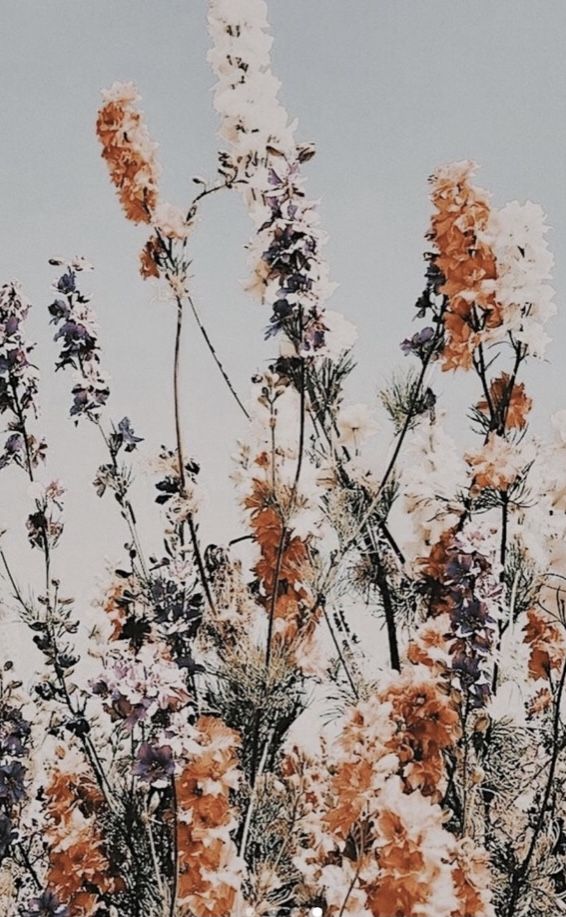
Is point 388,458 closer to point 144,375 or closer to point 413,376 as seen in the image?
point 413,376

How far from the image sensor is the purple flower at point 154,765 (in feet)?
A: 2.93

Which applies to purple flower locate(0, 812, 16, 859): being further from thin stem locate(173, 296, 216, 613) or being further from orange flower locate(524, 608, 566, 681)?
orange flower locate(524, 608, 566, 681)

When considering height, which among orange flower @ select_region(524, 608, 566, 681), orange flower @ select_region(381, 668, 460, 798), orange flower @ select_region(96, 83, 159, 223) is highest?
orange flower @ select_region(96, 83, 159, 223)

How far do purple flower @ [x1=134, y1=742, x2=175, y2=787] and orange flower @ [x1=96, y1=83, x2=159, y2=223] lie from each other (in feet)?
1.76

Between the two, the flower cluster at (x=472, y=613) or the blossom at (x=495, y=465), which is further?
the blossom at (x=495, y=465)

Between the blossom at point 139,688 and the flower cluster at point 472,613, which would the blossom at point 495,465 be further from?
the blossom at point 139,688

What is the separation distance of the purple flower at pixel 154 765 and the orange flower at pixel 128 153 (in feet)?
1.76

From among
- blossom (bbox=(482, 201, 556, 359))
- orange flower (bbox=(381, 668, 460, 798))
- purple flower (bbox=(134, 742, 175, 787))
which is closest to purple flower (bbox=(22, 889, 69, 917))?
purple flower (bbox=(134, 742, 175, 787))

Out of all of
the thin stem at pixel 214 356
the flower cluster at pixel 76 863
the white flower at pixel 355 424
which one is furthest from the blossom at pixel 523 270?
the flower cluster at pixel 76 863

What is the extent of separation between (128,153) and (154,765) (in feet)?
1.96

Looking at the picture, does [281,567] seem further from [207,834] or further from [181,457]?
[207,834]

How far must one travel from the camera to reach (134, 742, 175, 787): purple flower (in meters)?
0.89

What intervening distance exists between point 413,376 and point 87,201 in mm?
660

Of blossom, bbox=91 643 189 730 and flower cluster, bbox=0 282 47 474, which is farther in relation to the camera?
flower cluster, bbox=0 282 47 474
